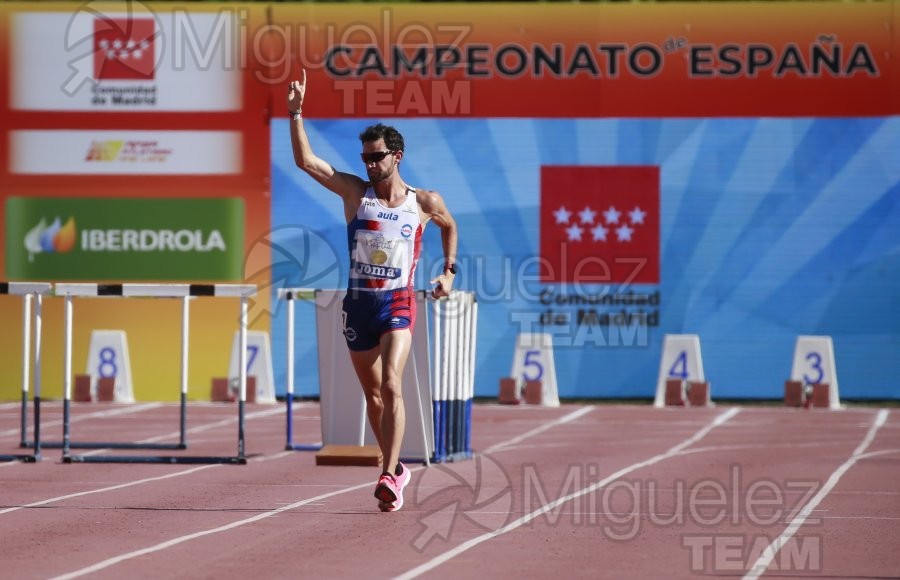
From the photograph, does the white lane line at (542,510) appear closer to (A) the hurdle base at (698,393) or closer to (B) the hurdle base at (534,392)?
(A) the hurdle base at (698,393)

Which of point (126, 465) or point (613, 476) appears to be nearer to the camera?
point (613, 476)

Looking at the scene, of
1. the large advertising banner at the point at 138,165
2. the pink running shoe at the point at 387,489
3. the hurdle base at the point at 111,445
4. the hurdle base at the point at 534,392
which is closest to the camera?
the pink running shoe at the point at 387,489

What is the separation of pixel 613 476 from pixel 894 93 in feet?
38.4

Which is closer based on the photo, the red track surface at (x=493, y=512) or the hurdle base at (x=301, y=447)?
the red track surface at (x=493, y=512)

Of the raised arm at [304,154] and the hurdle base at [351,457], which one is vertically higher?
the raised arm at [304,154]

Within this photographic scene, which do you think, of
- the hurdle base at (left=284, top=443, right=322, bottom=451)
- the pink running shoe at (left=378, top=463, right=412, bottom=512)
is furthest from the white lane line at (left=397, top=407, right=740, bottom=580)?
the hurdle base at (left=284, top=443, right=322, bottom=451)

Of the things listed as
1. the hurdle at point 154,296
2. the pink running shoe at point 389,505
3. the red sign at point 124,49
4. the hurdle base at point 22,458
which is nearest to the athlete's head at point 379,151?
the pink running shoe at point 389,505

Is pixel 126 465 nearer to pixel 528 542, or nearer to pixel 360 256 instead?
pixel 360 256

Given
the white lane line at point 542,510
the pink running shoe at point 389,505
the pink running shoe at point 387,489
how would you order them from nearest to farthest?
the white lane line at point 542,510 → the pink running shoe at point 387,489 → the pink running shoe at point 389,505

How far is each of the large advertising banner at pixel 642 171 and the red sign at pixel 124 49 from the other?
1846mm

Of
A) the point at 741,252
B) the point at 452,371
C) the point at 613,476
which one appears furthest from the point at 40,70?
the point at 613,476

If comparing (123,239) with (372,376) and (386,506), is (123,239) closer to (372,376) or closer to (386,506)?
(372,376)

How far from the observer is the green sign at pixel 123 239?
23.2 meters

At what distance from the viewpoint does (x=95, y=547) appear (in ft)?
27.8
